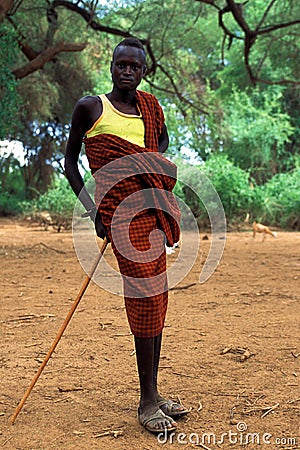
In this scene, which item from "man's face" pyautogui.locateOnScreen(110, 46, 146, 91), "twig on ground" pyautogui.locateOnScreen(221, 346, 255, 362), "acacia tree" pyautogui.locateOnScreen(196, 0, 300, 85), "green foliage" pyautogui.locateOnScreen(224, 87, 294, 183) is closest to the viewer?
"man's face" pyautogui.locateOnScreen(110, 46, 146, 91)

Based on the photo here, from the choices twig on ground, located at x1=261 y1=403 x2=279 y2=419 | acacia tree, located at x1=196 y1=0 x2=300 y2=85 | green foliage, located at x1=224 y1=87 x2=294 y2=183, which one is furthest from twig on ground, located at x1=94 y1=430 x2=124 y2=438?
green foliage, located at x1=224 y1=87 x2=294 y2=183

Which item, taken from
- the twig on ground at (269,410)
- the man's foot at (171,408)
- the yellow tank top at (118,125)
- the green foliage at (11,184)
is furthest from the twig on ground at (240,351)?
the green foliage at (11,184)

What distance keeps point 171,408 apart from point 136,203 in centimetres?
89

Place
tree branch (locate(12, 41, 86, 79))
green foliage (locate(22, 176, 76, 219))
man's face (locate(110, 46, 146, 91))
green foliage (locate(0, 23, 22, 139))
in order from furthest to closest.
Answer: green foliage (locate(22, 176, 76, 219)) → tree branch (locate(12, 41, 86, 79)) → green foliage (locate(0, 23, 22, 139)) → man's face (locate(110, 46, 146, 91))

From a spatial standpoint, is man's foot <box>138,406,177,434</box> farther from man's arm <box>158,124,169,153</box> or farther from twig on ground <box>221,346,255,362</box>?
man's arm <box>158,124,169,153</box>

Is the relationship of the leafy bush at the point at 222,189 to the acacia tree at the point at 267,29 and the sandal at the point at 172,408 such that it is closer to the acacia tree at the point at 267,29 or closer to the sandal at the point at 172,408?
the acacia tree at the point at 267,29

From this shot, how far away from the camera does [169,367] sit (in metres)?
3.08

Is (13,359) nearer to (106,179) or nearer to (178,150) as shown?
(106,179)

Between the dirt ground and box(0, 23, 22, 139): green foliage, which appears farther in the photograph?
box(0, 23, 22, 139): green foliage

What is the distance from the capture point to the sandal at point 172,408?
238 centimetres

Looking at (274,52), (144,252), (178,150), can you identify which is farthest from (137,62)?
(178,150)

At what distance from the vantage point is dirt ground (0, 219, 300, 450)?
88.8 inches

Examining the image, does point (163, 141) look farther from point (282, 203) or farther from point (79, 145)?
point (282, 203)

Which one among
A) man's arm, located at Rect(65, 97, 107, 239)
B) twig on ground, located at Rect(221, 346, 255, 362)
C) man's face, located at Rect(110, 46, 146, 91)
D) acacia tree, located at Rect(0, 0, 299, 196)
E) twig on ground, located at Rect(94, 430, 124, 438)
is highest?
acacia tree, located at Rect(0, 0, 299, 196)
